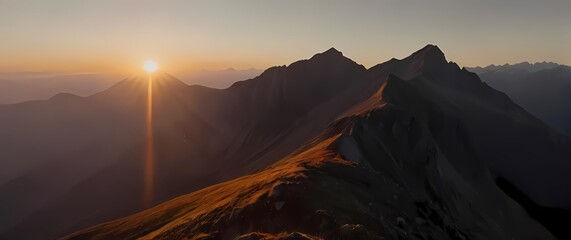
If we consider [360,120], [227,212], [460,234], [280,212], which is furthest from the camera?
[360,120]

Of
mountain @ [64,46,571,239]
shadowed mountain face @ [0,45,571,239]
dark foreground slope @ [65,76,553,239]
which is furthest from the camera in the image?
shadowed mountain face @ [0,45,571,239]

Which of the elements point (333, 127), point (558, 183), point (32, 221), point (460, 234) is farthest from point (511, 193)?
point (32, 221)

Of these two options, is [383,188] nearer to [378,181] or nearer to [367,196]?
[378,181]

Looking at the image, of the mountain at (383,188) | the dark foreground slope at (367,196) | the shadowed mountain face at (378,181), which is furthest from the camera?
the shadowed mountain face at (378,181)

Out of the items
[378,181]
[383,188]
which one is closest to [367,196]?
[383,188]

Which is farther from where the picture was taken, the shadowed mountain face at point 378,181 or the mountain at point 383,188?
the shadowed mountain face at point 378,181

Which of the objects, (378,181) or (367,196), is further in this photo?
(378,181)

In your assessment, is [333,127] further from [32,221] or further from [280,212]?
[32,221]

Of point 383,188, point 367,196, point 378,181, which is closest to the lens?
point 367,196
